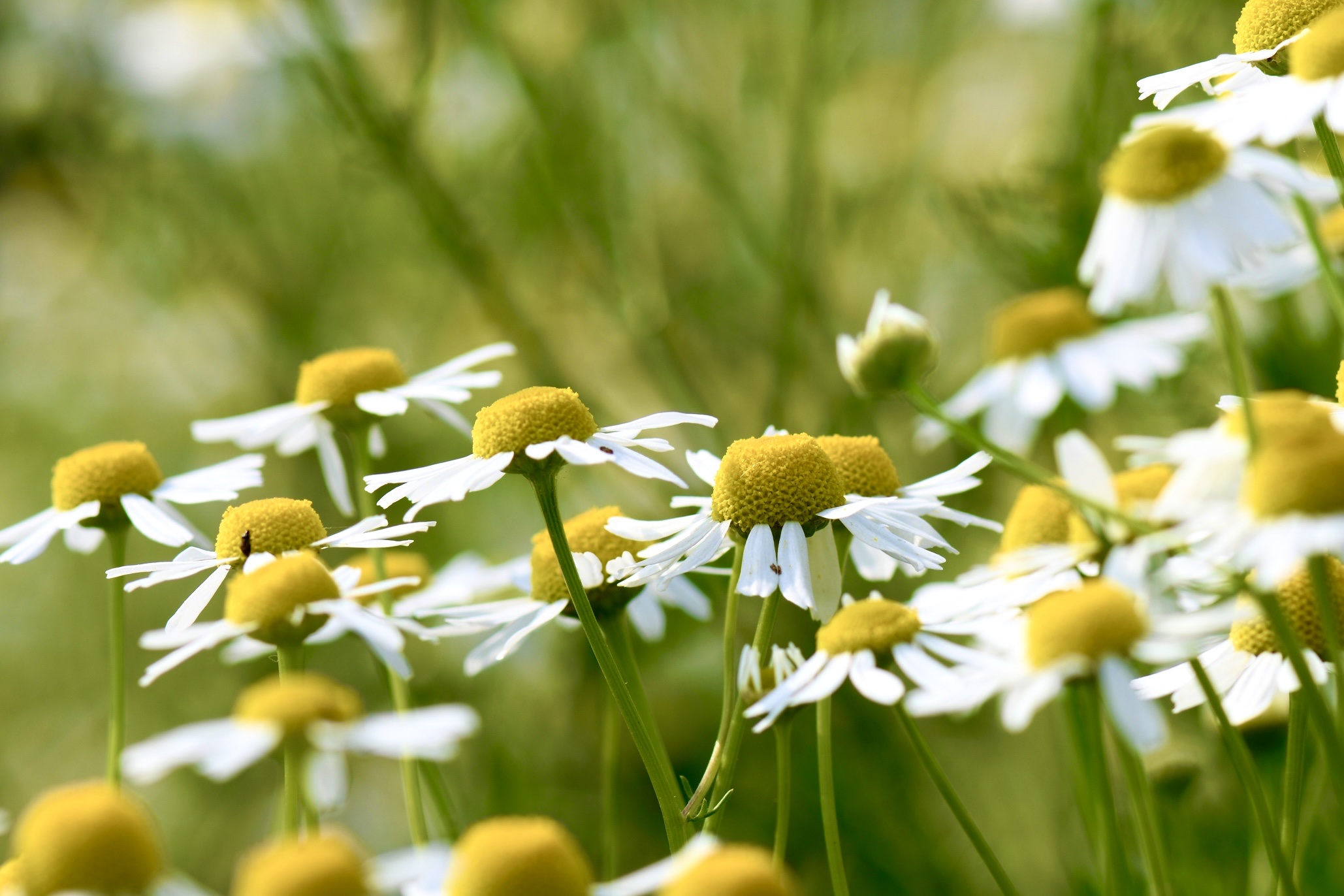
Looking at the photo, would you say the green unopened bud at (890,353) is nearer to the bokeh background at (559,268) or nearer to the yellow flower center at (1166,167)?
the yellow flower center at (1166,167)

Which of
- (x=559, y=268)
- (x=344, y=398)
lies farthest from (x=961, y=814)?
(x=559, y=268)

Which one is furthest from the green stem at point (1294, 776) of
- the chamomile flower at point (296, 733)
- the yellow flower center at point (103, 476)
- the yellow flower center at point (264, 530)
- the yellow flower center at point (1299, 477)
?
the yellow flower center at point (103, 476)

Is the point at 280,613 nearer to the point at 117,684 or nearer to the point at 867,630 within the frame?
the point at 117,684

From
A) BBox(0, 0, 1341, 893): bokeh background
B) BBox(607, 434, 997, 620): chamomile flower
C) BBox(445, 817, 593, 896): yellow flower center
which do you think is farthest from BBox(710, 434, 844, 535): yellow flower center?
BBox(0, 0, 1341, 893): bokeh background

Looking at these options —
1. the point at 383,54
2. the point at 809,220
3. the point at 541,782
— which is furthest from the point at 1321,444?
the point at 383,54

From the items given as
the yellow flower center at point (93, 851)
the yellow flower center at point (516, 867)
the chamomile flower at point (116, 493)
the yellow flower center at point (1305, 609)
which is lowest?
the yellow flower center at point (516, 867)

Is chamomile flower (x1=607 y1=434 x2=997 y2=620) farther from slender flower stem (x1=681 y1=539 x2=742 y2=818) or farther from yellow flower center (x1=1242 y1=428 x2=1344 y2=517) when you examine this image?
yellow flower center (x1=1242 y1=428 x2=1344 y2=517)
